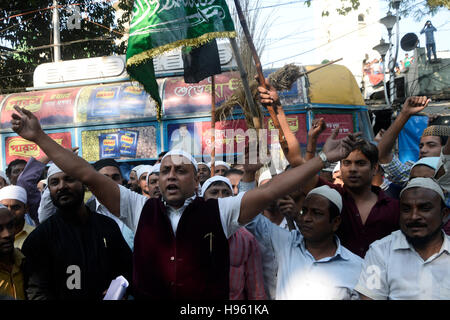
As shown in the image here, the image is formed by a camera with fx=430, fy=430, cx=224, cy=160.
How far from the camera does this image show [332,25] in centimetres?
2950

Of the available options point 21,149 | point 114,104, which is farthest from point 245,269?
point 21,149

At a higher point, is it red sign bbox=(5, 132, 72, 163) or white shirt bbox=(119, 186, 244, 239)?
red sign bbox=(5, 132, 72, 163)

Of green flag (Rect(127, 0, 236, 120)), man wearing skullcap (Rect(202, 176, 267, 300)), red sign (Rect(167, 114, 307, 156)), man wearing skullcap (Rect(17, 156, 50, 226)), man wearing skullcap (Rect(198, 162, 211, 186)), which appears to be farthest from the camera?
red sign (Rect(167, 114, 307, 156))

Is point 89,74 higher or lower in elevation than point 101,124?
higher

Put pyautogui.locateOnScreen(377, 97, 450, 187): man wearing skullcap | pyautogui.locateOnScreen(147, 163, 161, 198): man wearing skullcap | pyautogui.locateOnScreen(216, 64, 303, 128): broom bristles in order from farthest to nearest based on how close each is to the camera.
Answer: pyautogui.locateOnScreen(216, 64, 303, 128): broom bristles, pyautogui.locateOnScreen(147, 163, 161, 198): man wearing skullcap, pyautogui.locateOnScreen(377, 97, 450, 187): man wearing skullcap

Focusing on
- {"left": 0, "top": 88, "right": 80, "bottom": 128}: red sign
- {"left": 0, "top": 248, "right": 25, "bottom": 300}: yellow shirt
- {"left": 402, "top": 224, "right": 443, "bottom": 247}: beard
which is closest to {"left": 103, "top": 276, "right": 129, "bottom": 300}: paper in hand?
{"left": 0, "top": 248, "right": 25, "bottom": 300}: yellow shirt

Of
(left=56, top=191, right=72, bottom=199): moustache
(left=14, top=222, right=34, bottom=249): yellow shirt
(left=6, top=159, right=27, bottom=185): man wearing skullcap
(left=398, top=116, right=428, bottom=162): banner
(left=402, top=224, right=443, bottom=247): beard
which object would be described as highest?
(left=398, top=116, right=428, bottom=162): banner

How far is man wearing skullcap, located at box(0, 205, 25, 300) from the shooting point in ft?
8.48

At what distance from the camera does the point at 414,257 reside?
2.22 meters

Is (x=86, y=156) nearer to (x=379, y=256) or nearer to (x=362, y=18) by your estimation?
(x=379, y=256)

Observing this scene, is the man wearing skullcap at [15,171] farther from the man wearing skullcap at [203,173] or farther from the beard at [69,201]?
the beard at [69,201]

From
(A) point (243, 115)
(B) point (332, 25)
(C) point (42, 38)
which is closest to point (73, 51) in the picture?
(C) point (42, 38)

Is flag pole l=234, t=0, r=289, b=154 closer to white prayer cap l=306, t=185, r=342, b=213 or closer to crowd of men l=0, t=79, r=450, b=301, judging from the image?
crowd of men l=0, t=79, r=450, b=301

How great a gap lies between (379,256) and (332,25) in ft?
97.4
